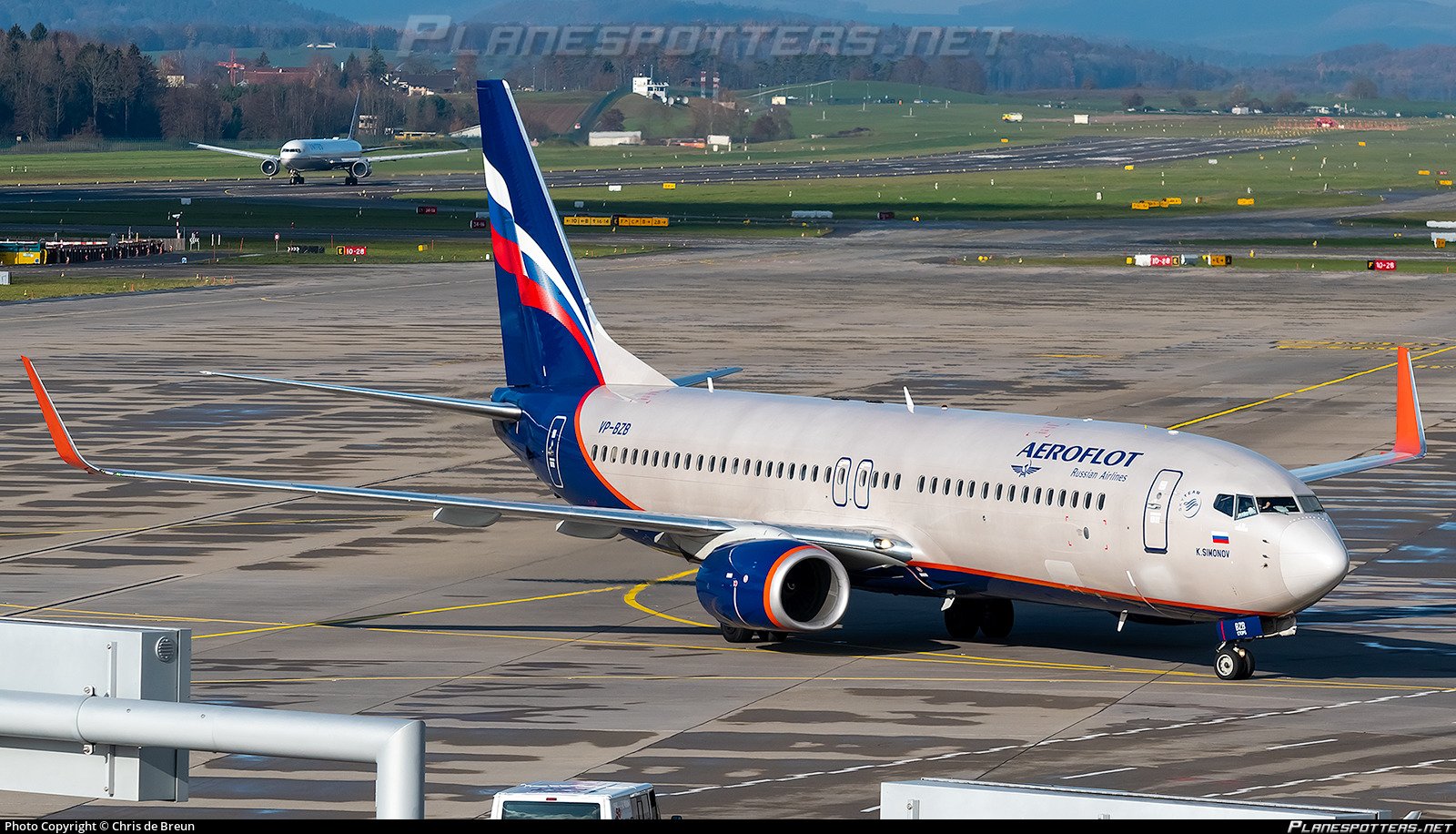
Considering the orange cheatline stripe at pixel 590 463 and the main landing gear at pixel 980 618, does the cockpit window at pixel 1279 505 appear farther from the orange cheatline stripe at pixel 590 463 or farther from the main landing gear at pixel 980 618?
the orange cheatline stripe at pixel 590 463

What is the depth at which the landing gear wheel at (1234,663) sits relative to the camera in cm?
3384

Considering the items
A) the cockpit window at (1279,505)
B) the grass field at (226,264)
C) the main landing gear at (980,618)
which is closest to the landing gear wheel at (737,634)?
the main landing gear at (980,618)

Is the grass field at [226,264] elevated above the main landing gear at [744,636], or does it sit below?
above

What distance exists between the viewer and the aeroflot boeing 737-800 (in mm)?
33000

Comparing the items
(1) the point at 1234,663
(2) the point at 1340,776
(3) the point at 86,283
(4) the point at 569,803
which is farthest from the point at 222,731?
(3) the point at 86,283

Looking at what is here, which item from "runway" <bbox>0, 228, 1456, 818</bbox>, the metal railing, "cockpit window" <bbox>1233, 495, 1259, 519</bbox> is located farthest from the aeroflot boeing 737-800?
the metal railing

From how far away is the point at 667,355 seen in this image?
86.3 m

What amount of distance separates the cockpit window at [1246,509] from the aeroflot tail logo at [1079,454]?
2.14 m

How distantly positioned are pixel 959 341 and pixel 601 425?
5347 cm

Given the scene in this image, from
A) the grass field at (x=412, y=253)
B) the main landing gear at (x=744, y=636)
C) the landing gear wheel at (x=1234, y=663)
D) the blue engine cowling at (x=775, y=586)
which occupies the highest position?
the grass field at (x=412, y=253)

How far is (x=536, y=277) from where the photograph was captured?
45.0m

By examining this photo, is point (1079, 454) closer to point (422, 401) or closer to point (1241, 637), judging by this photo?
point (1241, 637)

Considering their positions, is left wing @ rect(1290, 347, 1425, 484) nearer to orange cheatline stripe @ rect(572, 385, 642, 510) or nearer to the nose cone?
the nose cone

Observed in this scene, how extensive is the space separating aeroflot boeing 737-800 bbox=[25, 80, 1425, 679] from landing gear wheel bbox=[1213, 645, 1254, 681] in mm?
33
